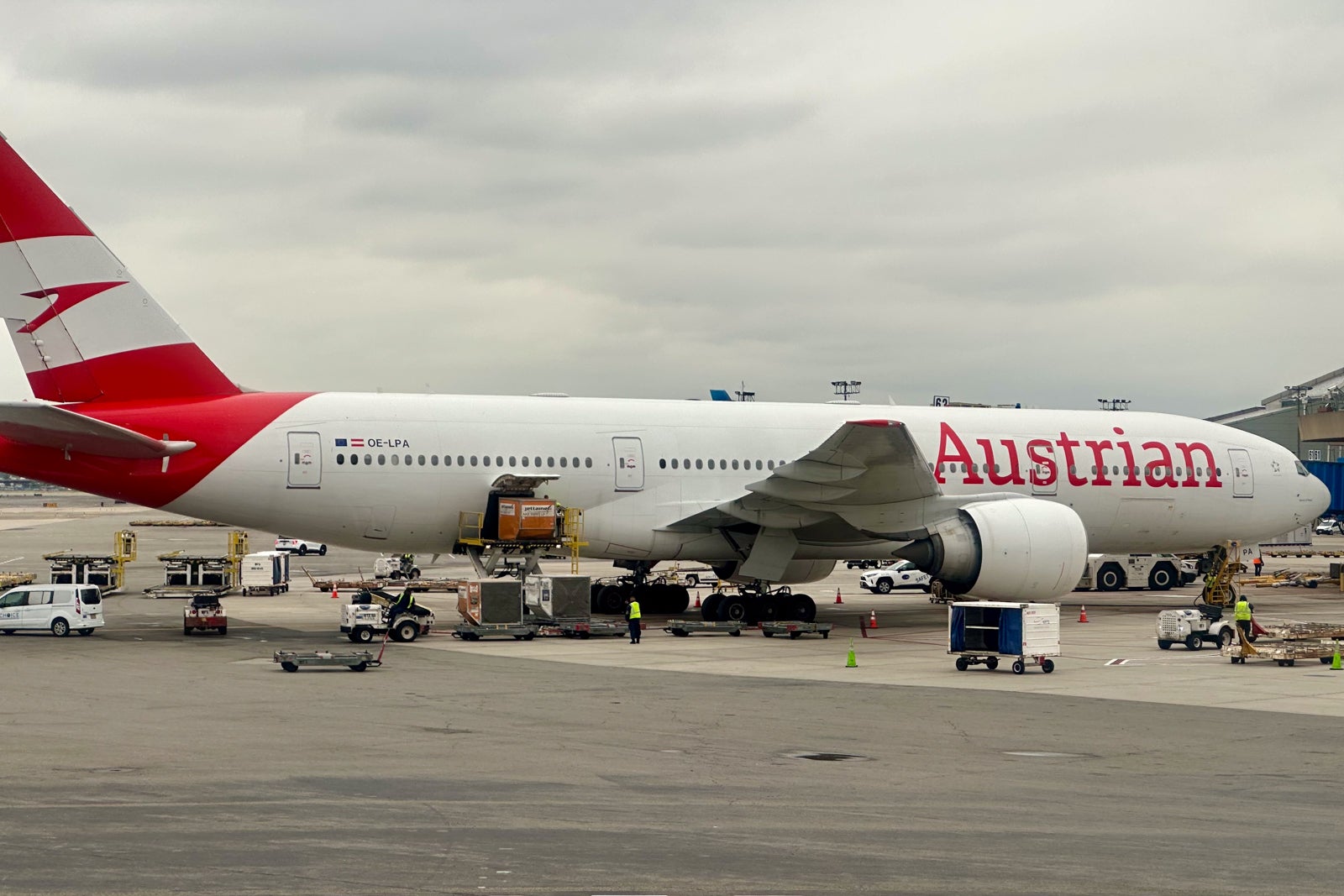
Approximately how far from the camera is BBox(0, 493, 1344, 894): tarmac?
9789 mm

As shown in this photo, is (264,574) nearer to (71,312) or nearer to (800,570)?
(71,312)

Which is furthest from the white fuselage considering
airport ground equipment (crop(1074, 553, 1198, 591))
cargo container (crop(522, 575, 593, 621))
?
airport ground equipment (crop(1074, 553, 1198, 591))

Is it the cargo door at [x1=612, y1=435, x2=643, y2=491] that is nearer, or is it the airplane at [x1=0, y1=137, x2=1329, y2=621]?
the airplane at [x1=0, y1=137, x2=1329, y2=621]

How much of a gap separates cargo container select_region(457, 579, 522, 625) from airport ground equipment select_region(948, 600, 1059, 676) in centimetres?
904

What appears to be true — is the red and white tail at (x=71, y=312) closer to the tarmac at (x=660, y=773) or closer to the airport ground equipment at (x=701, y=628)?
the tarmac at (x=660, y=773)

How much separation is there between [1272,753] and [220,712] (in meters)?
12.2

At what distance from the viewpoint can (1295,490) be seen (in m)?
38.4

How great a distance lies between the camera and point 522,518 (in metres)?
30.3

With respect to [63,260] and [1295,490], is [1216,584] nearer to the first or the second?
[1295,490]

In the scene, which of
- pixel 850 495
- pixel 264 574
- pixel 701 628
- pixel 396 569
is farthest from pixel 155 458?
pixel 396 569

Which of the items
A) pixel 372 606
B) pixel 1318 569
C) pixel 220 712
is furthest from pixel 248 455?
pixel 1318 569

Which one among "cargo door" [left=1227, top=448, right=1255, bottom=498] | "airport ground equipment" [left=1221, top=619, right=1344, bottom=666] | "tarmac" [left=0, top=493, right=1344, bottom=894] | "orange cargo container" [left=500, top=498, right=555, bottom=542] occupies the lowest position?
"tarmac" [left=0, top=493, right=1344, bottom=894]

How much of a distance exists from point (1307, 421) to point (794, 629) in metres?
49.9

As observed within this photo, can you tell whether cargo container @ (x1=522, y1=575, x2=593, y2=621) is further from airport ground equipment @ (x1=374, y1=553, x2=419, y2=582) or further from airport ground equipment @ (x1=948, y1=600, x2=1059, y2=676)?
airport ground equipment @ (x1=374, y1=553, x2=419, y2=582)
